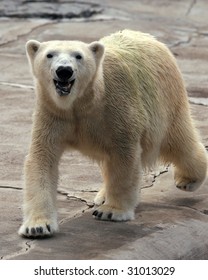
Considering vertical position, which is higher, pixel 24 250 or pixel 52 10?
pixel 24 250

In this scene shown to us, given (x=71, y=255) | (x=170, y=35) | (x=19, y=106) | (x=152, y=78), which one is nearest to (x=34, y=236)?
(x=71, y=255)

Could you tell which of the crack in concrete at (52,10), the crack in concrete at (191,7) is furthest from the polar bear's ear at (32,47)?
the crack in concrete at (191,7)

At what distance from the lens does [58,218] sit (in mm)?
5543

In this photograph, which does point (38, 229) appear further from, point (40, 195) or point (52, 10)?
point (52, 10)

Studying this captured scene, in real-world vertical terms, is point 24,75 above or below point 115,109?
below

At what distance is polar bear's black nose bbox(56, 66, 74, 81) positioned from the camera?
4953mm

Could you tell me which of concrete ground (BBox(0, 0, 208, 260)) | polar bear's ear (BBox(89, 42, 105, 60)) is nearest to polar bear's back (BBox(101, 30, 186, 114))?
polar bear's ear (BBox(89, 42, 105, 60))

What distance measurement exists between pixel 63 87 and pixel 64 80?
38 mm

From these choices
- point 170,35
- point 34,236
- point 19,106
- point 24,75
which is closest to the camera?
point 34,236

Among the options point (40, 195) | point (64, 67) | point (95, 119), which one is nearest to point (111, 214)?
point (40, 195)

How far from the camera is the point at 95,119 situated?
5297 mm

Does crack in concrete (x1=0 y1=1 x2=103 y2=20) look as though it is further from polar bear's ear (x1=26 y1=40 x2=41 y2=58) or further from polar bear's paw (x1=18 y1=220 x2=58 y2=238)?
polar bear's paw (x1=18 y1=220 x2=58 y2=238)
